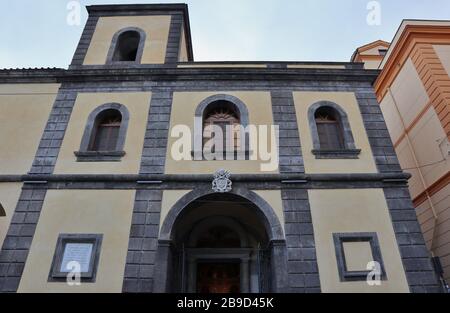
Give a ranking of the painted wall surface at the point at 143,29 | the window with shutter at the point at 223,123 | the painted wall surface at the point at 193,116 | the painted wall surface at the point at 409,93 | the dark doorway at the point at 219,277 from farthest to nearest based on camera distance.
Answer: the painted wall surface at the point at 409,93
the painted wall surface at the point at 143,29
the window with shutter at the point at 223,123
the dark doorway at the point at 219,277
the painted wall surface at the point at 193,116

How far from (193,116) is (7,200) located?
5676mm

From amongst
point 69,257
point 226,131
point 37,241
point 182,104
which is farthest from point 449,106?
point 37,241

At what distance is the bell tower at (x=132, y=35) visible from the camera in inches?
437

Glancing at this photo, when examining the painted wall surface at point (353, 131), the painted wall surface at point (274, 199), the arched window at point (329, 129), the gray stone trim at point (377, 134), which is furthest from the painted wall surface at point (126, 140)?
the gray stone trim at point (377, 134)

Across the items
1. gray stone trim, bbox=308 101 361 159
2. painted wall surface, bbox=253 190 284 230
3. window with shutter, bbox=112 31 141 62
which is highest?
window with shutter, bbox=112 31 141 62

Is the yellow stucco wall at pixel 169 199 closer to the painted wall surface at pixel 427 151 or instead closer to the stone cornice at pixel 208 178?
the stone cornice at pixel 208 178

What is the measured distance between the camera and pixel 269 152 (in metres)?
9.12

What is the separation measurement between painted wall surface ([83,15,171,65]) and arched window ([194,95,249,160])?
2.73m

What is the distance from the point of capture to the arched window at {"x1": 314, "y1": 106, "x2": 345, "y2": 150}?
9.60 metres

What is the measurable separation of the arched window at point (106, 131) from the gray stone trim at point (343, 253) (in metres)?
6.90

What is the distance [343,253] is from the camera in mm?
7676

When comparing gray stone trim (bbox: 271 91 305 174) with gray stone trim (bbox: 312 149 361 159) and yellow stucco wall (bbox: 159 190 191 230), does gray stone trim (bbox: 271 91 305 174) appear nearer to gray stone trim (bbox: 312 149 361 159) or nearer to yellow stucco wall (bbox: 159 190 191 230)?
gray stone trim (bbox: 312 149 361 159)

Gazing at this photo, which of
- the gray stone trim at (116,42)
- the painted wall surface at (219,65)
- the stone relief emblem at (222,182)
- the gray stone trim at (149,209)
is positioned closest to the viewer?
the gray stone trim at (149,209)

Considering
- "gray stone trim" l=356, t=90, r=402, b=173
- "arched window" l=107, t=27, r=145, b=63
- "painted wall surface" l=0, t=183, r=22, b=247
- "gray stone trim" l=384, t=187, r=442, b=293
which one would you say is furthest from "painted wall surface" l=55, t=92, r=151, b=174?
"gray stone trim" l=384, t=187, r=442, b=293
